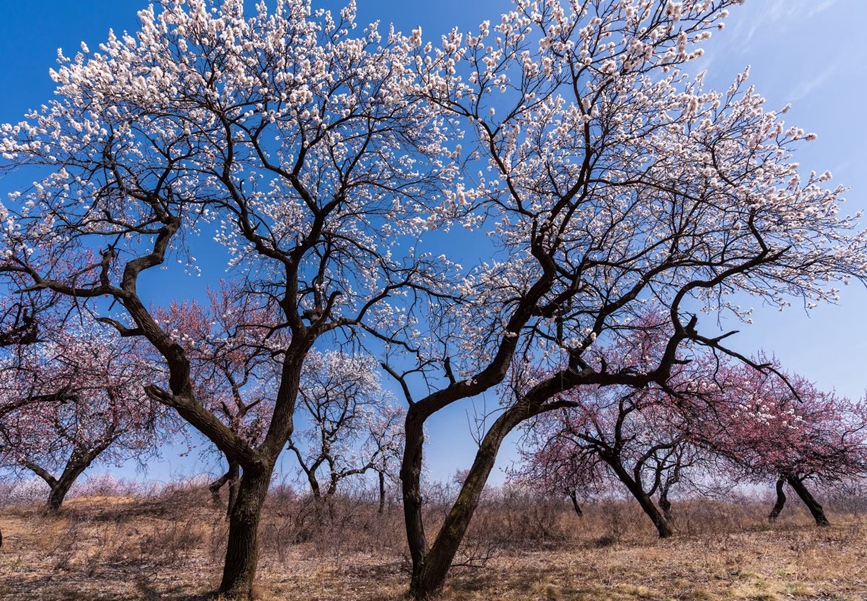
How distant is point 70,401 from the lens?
10438mm

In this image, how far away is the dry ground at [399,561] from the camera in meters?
6.68

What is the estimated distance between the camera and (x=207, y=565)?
29.1 ft

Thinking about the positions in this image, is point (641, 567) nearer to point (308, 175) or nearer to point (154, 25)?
point (308, 175)

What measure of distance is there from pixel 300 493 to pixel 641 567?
1471 cm

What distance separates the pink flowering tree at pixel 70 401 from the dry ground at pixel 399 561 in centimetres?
202

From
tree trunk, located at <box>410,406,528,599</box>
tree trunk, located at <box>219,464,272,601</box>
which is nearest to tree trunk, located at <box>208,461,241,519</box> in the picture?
tree trunk, located at <box>219,464,272,601</box>

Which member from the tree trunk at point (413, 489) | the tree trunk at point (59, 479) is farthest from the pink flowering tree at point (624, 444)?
the tree trunk at point (59, 479)

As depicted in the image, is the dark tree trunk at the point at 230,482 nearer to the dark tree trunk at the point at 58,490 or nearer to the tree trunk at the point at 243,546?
the dark tree trunk at the point at 58,490

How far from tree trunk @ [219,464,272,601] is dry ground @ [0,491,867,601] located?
384mm

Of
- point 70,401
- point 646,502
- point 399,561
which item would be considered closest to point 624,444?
point 646,502

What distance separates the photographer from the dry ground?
6.68 meters

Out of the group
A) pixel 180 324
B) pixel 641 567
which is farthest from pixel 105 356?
pixel 641 567

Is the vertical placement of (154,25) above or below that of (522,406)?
above

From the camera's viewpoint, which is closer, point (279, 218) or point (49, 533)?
point (279, 218)
